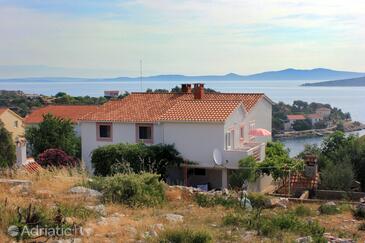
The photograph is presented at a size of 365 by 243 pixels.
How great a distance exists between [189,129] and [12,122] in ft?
121

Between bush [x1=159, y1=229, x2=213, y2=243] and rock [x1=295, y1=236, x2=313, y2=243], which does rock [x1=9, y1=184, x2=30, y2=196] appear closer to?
bush [x1=159, y1=229, x2=213, y2=243]

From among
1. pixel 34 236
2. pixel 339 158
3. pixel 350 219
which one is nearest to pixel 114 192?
pixel 34 236

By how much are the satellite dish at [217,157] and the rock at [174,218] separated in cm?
1563

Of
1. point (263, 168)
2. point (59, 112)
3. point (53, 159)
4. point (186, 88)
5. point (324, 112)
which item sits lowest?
point (263, 168)

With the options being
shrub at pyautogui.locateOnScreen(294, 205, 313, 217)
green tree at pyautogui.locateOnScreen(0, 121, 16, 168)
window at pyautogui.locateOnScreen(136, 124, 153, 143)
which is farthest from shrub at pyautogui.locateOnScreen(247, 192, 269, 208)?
green tree at pyautogui.locateOnScreen(0, 121, 16, 168)

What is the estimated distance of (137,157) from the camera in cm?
2472

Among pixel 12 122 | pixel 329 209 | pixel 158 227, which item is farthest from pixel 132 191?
pixel 12 122

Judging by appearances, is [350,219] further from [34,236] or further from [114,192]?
[34,236]

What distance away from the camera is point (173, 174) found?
88.0 feet

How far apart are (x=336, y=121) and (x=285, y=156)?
220 ft

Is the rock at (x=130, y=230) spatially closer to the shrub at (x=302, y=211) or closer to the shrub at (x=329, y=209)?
the shrub at (x=302, y=211)

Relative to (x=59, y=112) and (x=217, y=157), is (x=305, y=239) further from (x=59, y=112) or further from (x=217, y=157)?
(x=59, y=112)

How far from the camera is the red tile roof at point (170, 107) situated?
86.2ft

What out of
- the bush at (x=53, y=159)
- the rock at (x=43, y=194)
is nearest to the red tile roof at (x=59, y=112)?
the bush at (x=53, y=159)
